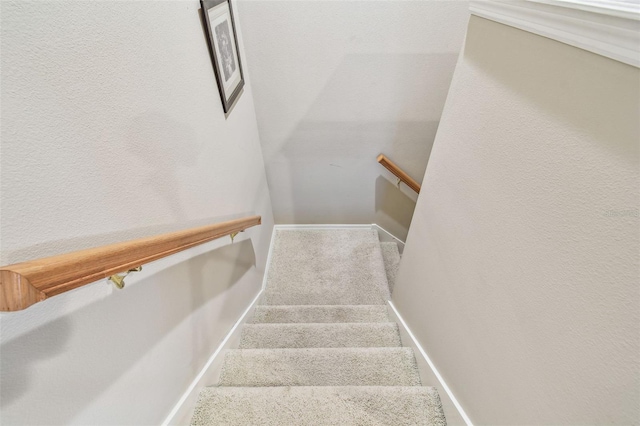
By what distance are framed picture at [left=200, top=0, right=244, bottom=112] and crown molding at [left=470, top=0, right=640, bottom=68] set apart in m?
1.22

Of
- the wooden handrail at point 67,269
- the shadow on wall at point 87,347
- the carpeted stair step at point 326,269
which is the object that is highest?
the wooden handrail at point 67,269

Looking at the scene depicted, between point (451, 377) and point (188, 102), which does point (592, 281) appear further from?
point (188, 102)

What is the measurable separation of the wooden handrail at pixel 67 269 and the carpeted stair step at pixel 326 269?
208 centimetres

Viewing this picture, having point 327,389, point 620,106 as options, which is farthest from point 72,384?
point 620,106

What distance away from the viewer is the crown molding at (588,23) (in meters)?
0.50

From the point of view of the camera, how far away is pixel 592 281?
1.98 feet

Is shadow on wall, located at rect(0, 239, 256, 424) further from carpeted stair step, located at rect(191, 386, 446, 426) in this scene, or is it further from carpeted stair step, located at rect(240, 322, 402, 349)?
carpeted stair step, located at rect(240, 322, 402, 349)

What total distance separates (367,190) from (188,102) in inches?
87.7

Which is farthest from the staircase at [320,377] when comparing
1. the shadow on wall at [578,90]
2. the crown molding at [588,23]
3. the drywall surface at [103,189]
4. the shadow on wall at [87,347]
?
the crown molding at [588,23]

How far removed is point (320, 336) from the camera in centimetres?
191

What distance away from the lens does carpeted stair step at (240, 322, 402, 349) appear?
1.87 metres

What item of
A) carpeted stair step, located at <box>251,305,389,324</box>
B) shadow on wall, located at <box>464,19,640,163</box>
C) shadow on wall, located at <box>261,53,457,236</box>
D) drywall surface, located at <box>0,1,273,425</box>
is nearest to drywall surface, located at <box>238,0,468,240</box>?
shadow on wall, located at <box>261,53,457,236</box>

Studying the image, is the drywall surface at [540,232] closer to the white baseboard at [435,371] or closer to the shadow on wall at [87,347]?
the white baseboard at [435,371]

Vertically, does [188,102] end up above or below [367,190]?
above
